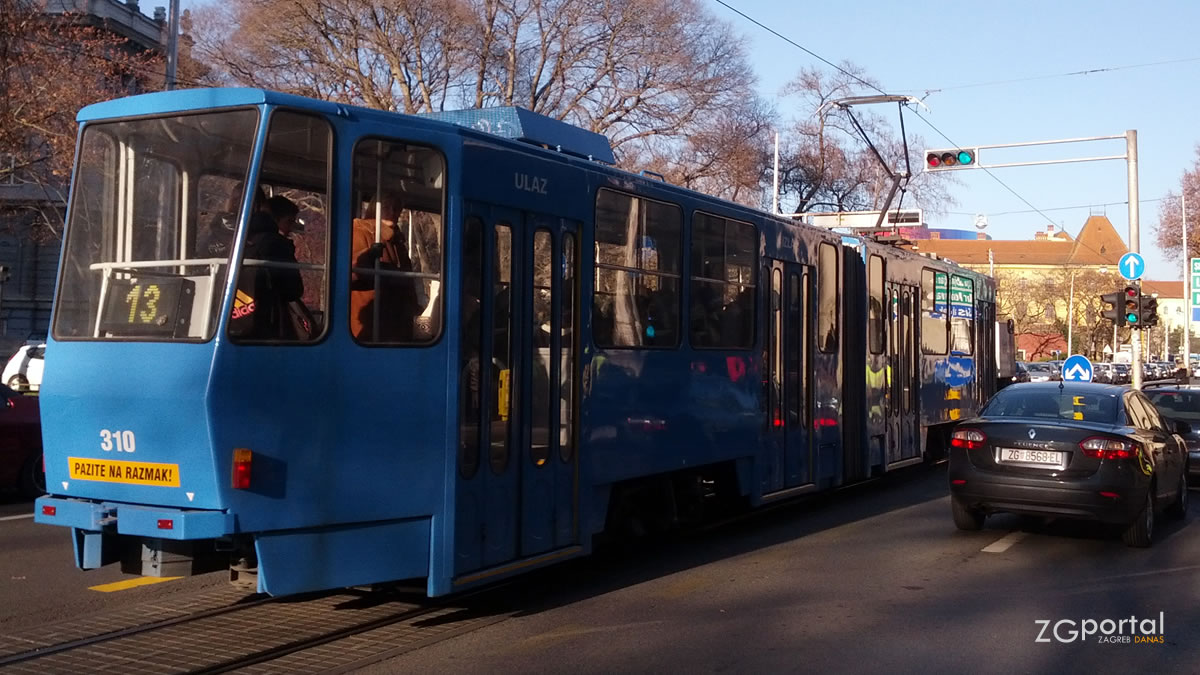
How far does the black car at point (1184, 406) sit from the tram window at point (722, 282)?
356 inches

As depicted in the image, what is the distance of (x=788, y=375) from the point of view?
41.5 ft

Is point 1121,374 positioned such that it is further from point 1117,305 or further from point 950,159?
point 950,159

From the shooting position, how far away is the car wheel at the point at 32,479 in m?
14.0

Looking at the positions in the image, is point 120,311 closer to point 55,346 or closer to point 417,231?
point 55,346

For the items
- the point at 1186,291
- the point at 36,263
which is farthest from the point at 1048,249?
the point at 36,263

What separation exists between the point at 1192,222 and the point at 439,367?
5546 cm

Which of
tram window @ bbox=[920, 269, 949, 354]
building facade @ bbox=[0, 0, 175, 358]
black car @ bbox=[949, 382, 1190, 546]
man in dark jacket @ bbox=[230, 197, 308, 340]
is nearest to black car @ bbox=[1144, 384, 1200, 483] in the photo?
tram window @ bbox=[920, 269, 949, 354]

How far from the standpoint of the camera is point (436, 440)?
7.44 m

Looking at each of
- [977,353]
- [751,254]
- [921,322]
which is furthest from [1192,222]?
[751,254]

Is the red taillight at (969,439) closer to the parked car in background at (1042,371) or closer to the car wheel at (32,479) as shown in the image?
the car wheel at (32,479)

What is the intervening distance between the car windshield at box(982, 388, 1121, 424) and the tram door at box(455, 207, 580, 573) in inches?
214

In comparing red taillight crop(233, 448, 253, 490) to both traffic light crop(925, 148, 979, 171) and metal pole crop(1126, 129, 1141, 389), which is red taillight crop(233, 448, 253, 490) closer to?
traffic light crop(925, 148, 979, 171)

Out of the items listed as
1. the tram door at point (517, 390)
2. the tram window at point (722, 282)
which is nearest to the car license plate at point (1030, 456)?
the tram window at point (722, 282)

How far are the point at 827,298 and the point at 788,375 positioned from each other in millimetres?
1660
